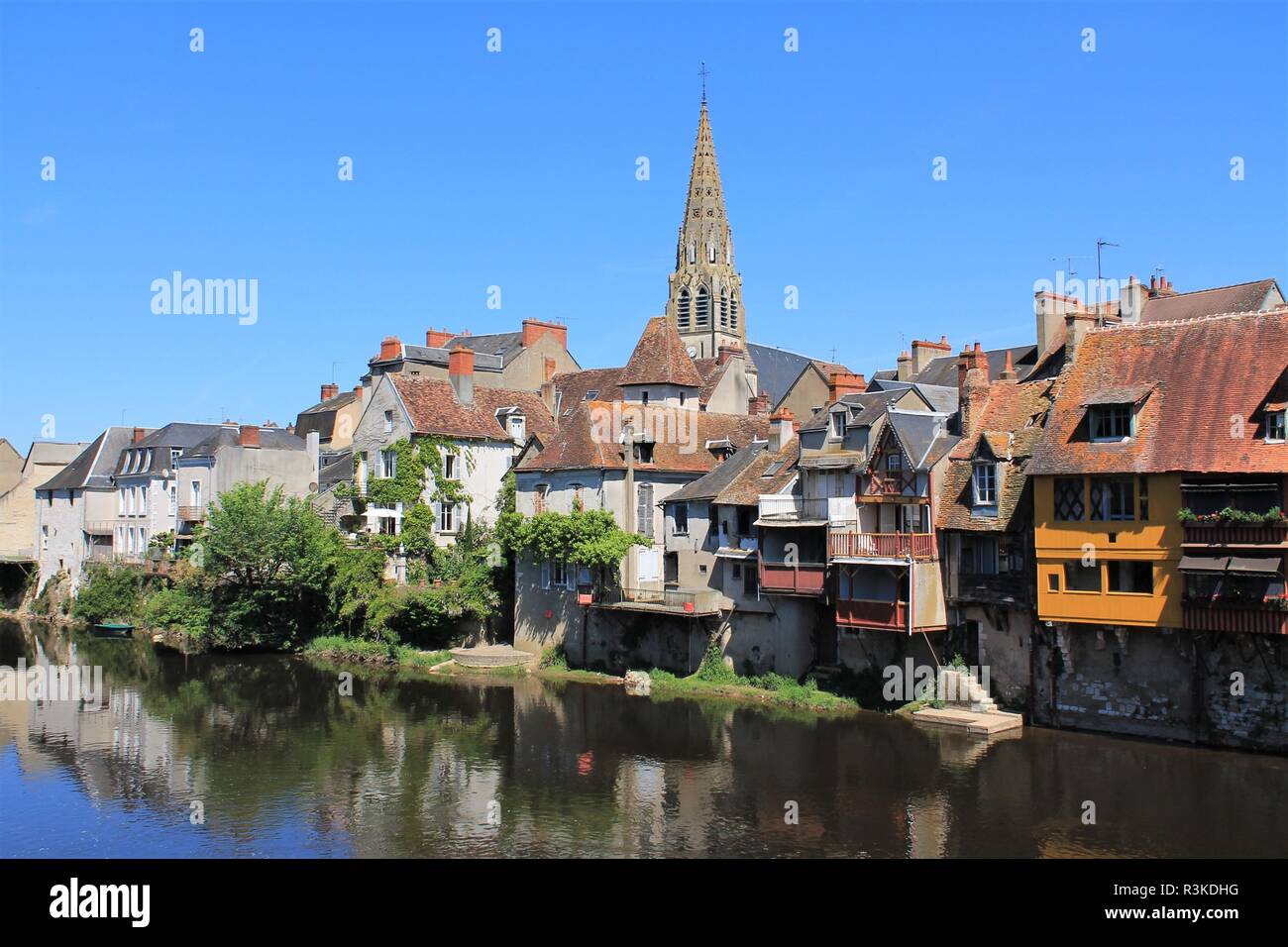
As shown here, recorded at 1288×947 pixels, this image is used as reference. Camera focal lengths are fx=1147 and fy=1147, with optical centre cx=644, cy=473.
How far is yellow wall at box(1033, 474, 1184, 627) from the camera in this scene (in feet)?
113

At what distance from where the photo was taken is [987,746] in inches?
1403

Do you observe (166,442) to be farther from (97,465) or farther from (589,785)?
(589,785)

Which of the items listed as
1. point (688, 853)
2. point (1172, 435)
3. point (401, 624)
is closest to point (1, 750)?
point (401, 624)

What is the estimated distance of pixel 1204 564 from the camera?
33.2m

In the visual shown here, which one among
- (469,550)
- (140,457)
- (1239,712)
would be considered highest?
(140,457)

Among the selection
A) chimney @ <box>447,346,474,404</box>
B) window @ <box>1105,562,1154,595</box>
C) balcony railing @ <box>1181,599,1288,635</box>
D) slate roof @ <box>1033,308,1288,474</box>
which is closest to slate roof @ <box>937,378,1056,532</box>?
slate roof @ <box>1033,308,1288,474</box>

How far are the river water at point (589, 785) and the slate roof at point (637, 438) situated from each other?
442 inches

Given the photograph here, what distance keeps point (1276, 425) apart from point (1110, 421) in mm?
4773

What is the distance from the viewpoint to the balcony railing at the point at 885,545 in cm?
4000

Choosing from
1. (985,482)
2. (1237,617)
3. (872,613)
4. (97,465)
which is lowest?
(872,613)

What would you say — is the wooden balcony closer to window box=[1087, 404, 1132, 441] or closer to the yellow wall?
the yellow wall

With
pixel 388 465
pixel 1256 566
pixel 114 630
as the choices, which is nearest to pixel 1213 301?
pixel 1256 566
